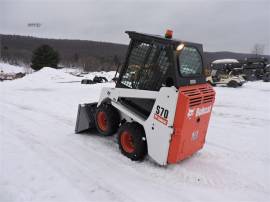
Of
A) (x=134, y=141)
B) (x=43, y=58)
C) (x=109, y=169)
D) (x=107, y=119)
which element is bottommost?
(x=43, y=58)

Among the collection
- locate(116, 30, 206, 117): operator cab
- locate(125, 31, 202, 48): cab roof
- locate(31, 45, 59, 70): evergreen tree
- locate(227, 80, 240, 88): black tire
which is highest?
locate(125, 31, 202, 48): cab roof

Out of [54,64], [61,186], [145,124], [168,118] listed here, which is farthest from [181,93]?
[54,64]

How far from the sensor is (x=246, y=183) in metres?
4.75

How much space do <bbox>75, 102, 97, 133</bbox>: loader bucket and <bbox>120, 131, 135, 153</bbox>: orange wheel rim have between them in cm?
118

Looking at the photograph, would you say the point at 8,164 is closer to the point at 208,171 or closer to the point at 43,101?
the point at 208,171

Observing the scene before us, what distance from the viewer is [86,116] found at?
6492 mm

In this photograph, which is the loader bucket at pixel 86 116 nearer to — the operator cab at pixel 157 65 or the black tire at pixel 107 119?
the black tire at pixel 107 119

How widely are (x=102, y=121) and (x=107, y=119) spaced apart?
0.29 metres

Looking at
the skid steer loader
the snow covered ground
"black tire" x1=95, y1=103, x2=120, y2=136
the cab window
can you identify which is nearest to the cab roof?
the skid steer loader

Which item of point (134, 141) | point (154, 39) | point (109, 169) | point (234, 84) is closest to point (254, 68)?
point (234, 84)

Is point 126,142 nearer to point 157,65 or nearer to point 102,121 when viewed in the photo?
point 102,121

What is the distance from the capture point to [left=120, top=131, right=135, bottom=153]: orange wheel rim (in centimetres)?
546

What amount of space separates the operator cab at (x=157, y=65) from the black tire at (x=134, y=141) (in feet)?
0.97

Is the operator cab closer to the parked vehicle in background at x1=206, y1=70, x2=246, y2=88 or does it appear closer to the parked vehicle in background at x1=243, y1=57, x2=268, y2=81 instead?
the parked vehicle in background at x1=206, y1=70, x2=246, y2=88
